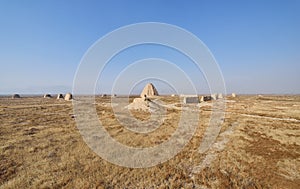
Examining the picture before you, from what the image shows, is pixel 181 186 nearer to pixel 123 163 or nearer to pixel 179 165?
pixel 179 165

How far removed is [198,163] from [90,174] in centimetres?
656

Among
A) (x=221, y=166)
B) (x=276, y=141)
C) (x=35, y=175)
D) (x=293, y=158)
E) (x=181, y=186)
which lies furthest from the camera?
(x=276, y=141)

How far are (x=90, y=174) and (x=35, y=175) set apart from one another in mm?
2811

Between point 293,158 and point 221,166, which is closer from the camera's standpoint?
point 221,166

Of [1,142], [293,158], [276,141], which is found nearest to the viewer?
[293,158]

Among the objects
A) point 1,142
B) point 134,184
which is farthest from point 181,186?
point 1,142

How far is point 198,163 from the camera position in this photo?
10.7 m

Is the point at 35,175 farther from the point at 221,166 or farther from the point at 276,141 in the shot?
the point at 276,141

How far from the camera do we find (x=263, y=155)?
11.9 meters

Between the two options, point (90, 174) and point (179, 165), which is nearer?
point (90, 174)

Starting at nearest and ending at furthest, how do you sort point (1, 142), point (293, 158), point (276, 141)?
point (293, 158), point (1, 142), point (276, 141)

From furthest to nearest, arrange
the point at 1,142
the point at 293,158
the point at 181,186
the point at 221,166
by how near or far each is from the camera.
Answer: the point at 1,142, the point at 293,158, the point at 221,166, the point at 181,186

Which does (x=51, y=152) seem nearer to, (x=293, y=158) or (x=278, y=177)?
(x=278, y=177)

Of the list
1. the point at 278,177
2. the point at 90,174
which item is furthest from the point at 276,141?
the point at 90,174
